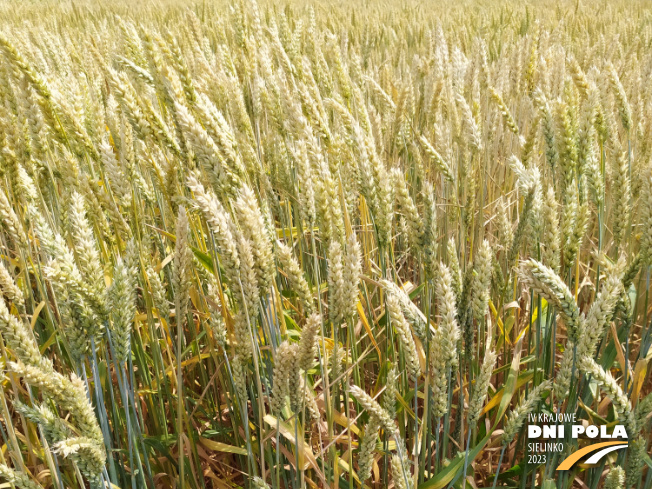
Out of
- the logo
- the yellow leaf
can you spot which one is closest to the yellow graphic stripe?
the logo

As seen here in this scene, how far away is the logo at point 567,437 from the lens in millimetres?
A: 1095

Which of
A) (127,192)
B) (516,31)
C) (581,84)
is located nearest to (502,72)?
(581,84)

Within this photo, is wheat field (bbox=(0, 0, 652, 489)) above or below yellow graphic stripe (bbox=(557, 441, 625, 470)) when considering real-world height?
above

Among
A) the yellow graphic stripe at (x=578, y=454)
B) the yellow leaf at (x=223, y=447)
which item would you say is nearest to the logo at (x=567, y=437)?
the yellow graphic stripe at (x=578, y=454)

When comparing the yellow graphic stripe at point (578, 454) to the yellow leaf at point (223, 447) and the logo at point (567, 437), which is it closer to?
the logo at point (567, 437)

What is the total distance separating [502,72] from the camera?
2.29 meters

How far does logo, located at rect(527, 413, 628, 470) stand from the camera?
3.59 ft

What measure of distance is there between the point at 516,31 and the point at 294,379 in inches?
191

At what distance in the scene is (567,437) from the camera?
3.59 feet

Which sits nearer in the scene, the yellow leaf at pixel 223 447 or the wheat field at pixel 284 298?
the wheat field at pixel 284 298

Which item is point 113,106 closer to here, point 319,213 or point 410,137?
point 319,213

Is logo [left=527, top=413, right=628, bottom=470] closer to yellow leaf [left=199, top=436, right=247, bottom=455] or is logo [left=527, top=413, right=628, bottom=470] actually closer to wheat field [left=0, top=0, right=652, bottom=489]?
wheat field [left=0, top=0, right=652, bottom=489]

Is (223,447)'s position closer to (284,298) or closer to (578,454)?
(284,298)

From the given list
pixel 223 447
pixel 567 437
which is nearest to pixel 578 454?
pixel 567 437
